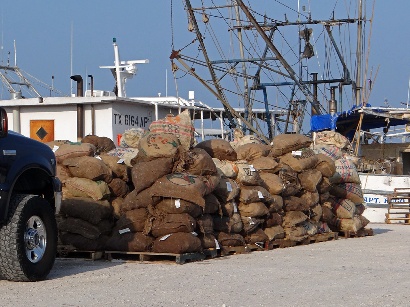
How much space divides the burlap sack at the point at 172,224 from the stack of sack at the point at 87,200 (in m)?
0.90

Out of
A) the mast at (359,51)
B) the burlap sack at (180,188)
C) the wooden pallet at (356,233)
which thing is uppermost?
the mast at (359,51)

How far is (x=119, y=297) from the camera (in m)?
9.06

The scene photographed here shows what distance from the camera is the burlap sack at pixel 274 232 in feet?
50.5

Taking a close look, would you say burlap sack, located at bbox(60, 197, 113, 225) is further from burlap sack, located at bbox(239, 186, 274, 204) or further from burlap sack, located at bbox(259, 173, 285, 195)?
burlap sack, located at bbox(259, 173, 285, 195)

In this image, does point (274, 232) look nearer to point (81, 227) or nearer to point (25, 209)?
point (81, 227)

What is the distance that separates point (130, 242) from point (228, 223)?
197cm

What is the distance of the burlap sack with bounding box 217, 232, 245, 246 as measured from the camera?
553 inches

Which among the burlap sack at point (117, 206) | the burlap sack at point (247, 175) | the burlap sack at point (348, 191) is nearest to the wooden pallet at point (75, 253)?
the burlap sack at point (117, 206)

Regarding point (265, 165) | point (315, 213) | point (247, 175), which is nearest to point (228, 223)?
point (247, 175)

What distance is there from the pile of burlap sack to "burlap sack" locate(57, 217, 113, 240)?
0.01 metres

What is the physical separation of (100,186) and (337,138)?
420 inches

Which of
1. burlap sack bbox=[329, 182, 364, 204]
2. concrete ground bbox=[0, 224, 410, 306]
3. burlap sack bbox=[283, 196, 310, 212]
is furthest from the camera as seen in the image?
burlap sack bbox=[329, 182, 364, 204]

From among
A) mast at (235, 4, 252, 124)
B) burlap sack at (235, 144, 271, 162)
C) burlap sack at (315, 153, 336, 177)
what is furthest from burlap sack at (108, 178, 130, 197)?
mast at (235, 4, 252, 124)

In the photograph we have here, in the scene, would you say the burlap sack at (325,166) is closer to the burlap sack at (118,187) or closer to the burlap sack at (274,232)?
the burlap sack at (274,232)
